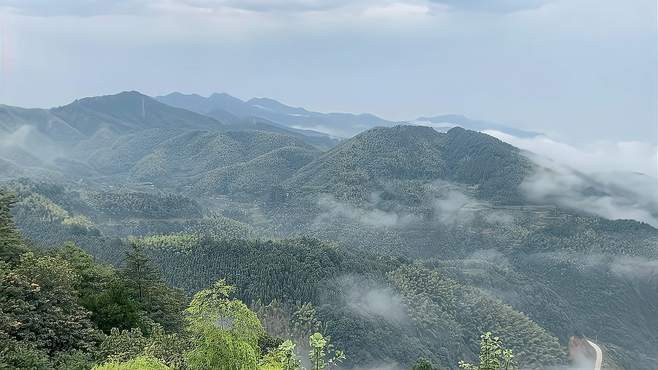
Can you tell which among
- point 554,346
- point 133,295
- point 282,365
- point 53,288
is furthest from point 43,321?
point 554,346

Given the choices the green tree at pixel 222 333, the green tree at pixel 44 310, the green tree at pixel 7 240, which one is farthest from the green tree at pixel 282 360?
the green tree at pixel 7 240

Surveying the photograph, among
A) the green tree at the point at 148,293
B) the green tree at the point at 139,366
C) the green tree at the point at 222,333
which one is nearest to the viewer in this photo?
A: the green tree at the point at 222,333

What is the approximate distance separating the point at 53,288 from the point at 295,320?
76.5m

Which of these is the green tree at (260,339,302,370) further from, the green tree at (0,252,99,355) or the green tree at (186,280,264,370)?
the green tree at (0,252,99,355)

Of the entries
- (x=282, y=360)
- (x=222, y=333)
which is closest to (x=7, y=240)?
(x=282, y=360)

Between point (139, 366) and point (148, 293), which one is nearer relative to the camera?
point (139, 366)

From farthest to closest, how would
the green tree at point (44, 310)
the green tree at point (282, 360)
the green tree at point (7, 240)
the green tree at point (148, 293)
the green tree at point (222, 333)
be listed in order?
the green tree at point (148, 293)
the green tree at point (7, 240)
the green tree at point (44, 310)
the green tree at point (282, 360)
the green tree at point (222, 333)

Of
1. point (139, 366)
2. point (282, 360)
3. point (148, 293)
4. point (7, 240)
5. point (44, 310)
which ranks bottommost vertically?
point (148, 293)

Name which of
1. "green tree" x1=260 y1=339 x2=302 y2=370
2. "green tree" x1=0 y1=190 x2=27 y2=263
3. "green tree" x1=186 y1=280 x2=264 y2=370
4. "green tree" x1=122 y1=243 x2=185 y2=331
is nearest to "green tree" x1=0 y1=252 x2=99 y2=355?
"green tree" x1=0 y1=190 x2=27 y2=263

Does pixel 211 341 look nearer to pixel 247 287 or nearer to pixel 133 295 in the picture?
pixel 133 295

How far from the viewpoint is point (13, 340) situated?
37.2 m

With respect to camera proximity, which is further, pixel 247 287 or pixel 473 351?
pixel 473 351

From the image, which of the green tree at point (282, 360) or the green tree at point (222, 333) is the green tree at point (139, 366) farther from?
the green tree at point (282, 360)

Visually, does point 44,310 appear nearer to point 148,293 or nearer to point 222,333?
point 148,293
